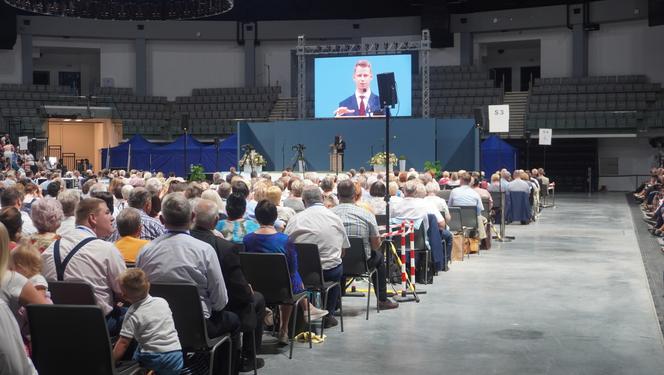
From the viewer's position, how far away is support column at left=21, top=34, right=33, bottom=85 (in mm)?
34312

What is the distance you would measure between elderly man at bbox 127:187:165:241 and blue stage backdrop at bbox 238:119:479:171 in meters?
18.2

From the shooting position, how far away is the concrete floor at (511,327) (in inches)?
244

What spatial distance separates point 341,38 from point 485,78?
7.00 meters

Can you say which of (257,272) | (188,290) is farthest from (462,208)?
(188,290)

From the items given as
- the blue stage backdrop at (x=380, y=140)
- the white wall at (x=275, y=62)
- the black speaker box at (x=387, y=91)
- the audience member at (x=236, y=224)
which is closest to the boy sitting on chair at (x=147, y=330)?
the audience member at (x=236, y=224)

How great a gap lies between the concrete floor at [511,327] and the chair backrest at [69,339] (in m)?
2.20

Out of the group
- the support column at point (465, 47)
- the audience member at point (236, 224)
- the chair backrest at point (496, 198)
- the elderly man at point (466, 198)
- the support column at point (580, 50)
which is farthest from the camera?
the support column at point (465, 47)

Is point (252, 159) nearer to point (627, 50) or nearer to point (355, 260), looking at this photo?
point (355, 260)

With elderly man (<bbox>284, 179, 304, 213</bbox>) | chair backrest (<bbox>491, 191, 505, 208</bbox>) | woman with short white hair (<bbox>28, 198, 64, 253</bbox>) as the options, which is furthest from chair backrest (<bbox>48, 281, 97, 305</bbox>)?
chair backrest (<bbox>491, 191, 505, 208</bbox>)

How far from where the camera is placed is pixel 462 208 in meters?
13.0

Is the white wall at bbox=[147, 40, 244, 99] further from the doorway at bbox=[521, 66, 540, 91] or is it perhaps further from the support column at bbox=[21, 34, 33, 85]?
the doorway at bbox=[521, 66, 540, 91]

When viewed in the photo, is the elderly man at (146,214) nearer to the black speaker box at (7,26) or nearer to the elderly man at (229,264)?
the elderly man at (229,264)

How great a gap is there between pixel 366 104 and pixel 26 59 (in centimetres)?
1633

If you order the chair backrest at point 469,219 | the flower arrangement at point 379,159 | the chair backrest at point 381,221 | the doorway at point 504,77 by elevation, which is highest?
the doorway at point 504,77
